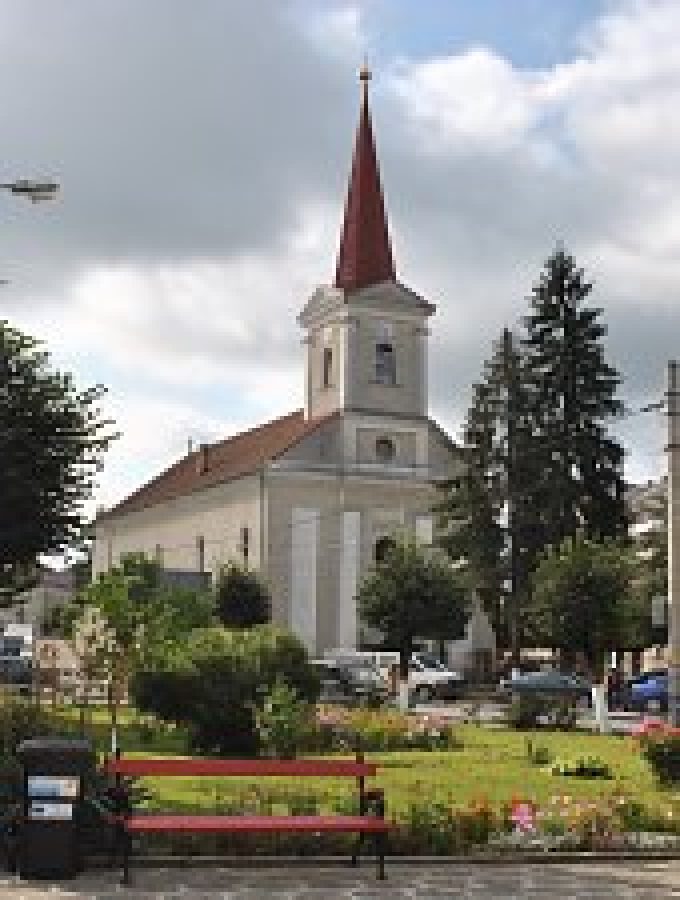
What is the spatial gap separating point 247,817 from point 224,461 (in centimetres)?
6880

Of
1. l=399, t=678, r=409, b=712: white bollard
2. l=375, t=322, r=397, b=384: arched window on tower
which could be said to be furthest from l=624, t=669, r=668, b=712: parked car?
l=375, t=322, r=397, b=384: arched window on tower

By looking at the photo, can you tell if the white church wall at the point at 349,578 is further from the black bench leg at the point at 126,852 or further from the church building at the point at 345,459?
the black bench leg at the point at 126,852

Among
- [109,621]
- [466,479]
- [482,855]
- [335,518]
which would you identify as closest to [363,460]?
[335,518]

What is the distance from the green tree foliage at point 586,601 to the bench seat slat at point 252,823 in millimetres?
26630

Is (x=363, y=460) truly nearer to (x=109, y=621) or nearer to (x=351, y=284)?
(x=351, y=284)

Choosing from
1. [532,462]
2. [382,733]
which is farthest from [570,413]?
[382,733]

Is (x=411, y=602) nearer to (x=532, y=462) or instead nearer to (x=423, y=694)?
(x=423, y=694)

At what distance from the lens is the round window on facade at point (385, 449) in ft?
239

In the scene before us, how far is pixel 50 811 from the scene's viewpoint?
38.0ft

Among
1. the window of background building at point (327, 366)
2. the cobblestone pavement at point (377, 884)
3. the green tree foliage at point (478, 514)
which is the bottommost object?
the cobblestone pavement at point (377, 884)

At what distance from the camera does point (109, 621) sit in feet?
78.1

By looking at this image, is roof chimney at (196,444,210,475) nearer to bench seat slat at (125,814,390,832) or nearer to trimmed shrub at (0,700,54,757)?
trimmed shrub at (0,700,54,757)

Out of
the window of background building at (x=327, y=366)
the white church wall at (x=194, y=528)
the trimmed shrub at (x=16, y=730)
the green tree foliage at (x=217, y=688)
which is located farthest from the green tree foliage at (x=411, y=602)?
the trimmed shrub at (x=16, y=730)

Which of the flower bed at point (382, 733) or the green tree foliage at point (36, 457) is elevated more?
the green tree foliage at point (36, 457)
